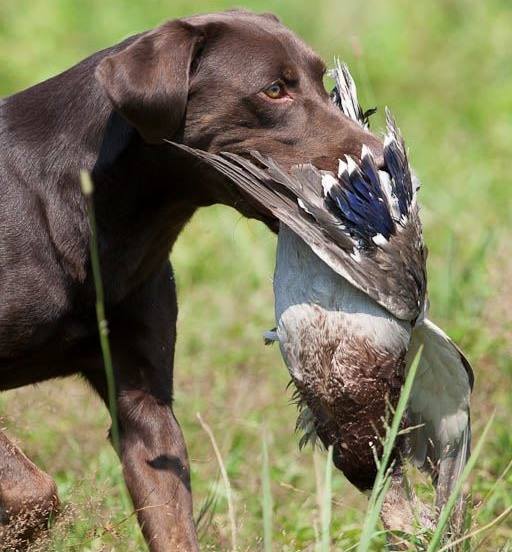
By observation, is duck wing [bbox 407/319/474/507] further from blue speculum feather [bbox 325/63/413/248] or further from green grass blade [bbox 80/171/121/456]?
green grass blade [bbox 80/171/121/456]

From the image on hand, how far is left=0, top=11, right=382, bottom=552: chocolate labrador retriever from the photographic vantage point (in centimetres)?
368

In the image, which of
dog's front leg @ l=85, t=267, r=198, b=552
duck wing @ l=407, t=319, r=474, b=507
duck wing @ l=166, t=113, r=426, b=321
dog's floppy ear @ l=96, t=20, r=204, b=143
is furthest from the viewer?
dog's front leg @ l=85, t=267, r=198, b=552

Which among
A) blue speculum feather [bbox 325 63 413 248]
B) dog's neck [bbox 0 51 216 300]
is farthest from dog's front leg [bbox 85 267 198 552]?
blue speculum feather [bbox 325 63 413 248]

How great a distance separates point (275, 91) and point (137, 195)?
0.51 meters

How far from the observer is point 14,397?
4977mm

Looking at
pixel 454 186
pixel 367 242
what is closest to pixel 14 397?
pixel 367 242

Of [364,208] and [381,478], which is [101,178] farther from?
[381,478]

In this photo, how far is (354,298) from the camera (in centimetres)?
316

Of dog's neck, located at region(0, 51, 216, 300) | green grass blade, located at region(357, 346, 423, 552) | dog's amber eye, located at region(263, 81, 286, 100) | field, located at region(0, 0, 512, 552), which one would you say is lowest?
field, located at region(0, 0, 512, 552)

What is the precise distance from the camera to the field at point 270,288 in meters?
4.32

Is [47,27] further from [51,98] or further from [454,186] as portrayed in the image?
[51,98]

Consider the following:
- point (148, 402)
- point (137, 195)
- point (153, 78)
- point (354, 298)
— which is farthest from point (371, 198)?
point (148, 402)

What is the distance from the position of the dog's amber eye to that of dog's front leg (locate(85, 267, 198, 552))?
2.32 ft

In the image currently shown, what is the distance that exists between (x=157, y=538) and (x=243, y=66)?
135cm
